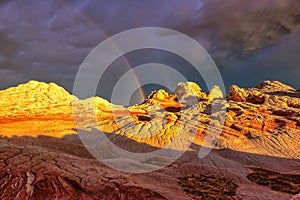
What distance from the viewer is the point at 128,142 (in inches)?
1624

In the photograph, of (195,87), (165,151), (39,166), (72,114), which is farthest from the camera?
(195,87)

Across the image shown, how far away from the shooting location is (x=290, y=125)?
4516 centimetres

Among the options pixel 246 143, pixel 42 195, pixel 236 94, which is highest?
pixel 236 94

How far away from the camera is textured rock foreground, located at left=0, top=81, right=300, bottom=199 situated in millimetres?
17578

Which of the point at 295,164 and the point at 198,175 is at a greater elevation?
the point at 295,164

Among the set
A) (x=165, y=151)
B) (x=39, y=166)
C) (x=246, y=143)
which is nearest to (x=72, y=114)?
(x=165, y=151)

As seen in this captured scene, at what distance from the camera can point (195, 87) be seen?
259 ft

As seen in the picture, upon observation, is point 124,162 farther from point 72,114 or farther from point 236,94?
point 236,94

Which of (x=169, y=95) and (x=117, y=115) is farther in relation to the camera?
(x=169, y=95)

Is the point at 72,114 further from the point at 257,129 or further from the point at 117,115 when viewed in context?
the point at 257,129

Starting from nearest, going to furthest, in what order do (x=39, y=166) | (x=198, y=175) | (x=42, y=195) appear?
(x=42, y=195) → (x=39, y=166) → (x=198, y=175)

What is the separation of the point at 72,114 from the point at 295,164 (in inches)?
1583

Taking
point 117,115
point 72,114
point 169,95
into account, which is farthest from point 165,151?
point 169,95

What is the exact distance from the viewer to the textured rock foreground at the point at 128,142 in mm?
17578
